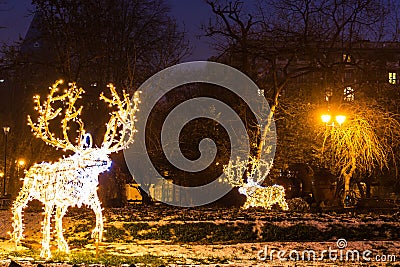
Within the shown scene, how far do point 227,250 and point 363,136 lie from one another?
11.4m

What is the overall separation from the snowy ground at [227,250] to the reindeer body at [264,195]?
152 inches

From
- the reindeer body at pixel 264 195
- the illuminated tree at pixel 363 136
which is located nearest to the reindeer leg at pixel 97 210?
the reindeer body at pixel 264 195

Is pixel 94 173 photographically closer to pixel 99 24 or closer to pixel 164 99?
pixel 99 24

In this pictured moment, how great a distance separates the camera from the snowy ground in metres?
13.5

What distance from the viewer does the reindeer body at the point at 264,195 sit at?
23.9 metres

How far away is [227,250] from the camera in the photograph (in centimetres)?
1588

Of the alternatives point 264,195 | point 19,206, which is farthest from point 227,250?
point 264,195

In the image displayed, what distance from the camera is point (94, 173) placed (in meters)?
14.0

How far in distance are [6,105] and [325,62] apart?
20772 mm

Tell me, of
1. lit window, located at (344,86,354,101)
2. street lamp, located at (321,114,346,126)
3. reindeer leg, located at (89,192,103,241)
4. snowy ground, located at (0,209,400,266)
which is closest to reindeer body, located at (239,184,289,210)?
snowy ground, located at (0,209,400,266)

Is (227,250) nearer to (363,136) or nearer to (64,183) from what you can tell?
(64,183)

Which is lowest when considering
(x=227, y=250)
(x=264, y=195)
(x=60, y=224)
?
(x=227, y=250)

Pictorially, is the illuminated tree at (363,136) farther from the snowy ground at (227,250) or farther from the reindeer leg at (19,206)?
the reindeer leg at (19,206)

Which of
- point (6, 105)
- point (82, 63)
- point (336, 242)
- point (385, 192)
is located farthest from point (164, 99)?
point (336, 242)
